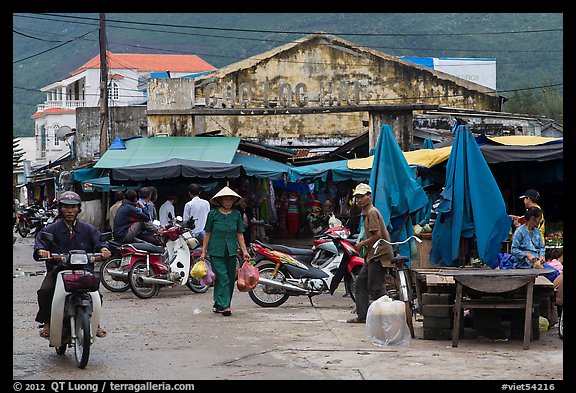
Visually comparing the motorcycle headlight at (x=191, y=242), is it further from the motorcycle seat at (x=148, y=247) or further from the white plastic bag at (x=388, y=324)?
the white plastic bag at (x=388, y=324)

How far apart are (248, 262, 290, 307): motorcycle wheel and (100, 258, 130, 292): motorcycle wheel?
2.60m

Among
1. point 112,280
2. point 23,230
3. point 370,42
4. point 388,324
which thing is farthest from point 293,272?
point 370,42

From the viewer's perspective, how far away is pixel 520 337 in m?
9.73

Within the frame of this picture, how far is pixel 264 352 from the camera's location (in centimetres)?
904

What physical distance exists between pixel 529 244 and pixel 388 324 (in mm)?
2241

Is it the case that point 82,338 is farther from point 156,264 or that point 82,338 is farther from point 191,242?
point 191,242

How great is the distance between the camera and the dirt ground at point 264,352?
25.8 feet

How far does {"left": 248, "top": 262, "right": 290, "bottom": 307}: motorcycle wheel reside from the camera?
12.8 metres

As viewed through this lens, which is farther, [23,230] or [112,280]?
[23,230]

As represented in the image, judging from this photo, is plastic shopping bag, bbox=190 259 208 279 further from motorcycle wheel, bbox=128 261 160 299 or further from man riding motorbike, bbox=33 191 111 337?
man riding motorbike, bbox=33 191 111 337

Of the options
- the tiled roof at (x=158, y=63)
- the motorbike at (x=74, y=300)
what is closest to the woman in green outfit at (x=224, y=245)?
the motorbike at (x=74, y=300)

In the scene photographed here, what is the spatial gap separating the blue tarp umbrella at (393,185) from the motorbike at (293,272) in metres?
0.78
